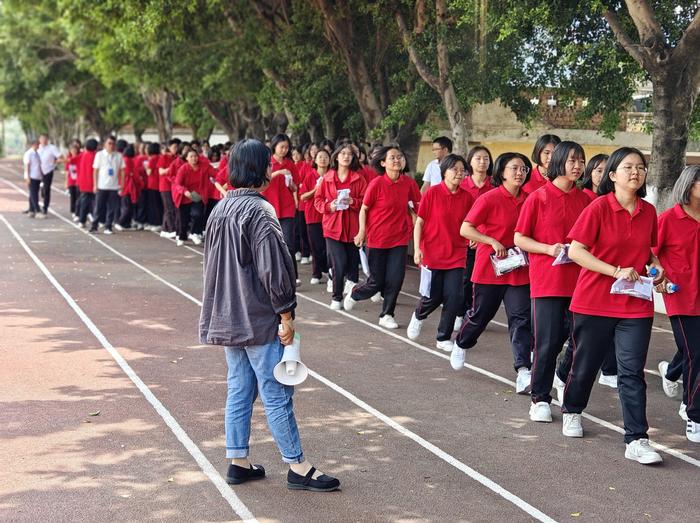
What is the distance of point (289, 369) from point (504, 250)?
10.2 ft

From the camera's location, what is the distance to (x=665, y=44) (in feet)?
40.3

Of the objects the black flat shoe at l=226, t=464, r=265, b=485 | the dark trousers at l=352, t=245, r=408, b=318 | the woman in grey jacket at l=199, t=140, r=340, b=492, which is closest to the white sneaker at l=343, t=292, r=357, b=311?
the dark trousers at l=352, t=245, r=408, b=318

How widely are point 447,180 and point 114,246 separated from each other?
1076 cm

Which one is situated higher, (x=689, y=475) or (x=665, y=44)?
(x=665, y=44)

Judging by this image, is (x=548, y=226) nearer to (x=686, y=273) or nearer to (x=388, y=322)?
(x=686, y=273)

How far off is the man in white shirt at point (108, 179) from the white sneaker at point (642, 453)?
16250 millimetres

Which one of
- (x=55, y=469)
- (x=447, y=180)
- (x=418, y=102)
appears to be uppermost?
(x=418, y=102)

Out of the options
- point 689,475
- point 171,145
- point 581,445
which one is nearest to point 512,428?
point 581,445

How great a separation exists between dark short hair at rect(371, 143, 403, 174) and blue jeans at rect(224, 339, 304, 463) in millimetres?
5675

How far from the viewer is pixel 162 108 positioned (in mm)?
43281

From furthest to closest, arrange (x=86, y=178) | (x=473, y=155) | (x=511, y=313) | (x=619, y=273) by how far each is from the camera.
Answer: (x=86, y=178), (x=473, y=155), (x=511, y=313), (x=619, y=273)

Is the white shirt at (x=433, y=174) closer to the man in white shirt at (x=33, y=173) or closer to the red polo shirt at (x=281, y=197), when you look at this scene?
the red polo shirt at (x=281, y=197)

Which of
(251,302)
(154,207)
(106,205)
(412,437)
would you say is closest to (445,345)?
(412,437)

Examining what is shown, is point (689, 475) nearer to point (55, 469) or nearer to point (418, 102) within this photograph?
point (55, 469)
